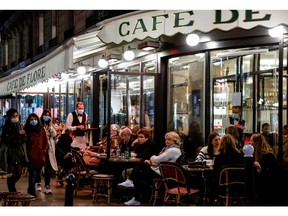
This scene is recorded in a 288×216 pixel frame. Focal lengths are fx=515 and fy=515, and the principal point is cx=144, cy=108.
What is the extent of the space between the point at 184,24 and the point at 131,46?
4675 mm

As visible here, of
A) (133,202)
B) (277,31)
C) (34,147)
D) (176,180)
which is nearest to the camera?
(176,180)

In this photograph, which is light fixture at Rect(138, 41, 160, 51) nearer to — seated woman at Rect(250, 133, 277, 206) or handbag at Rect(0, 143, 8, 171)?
seated woman at Rect(250, 133, 277, 206)

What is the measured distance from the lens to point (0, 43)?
37.9 meters

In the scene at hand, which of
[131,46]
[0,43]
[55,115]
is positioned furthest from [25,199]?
[0,43]

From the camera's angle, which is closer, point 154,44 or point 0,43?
point 154,44

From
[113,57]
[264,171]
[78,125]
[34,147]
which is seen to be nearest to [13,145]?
[34,147]

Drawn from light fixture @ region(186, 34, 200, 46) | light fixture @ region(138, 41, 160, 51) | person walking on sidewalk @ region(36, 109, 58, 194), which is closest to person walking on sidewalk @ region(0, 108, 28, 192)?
person walking on sidewalk @ region(36, 109, 58, 194)

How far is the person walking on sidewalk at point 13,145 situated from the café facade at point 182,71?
1.37 meters

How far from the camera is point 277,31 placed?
902cm

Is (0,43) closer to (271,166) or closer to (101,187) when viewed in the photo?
(101,187)

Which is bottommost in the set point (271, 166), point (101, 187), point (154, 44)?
point (101, 187)

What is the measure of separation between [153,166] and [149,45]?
124 inches

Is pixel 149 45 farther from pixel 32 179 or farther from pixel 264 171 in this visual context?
pixel 264 171

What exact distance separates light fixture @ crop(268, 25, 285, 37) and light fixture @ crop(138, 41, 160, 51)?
10.1 ft
